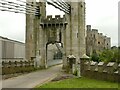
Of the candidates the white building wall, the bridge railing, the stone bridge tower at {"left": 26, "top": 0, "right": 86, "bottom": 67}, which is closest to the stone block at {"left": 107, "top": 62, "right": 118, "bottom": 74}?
the bridge railing

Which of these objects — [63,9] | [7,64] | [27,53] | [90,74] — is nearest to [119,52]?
[90,74]

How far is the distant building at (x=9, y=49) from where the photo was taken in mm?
41713

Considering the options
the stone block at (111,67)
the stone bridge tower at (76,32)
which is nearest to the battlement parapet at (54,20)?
the stone bridge tower at (76,32)

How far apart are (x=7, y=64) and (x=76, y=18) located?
16667 mm

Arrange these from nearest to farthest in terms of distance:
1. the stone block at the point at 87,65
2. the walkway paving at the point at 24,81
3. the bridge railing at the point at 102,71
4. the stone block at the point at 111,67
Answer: the bridge railing at the point at 102,71, the stone block at the point at 111,67, the walkway paving at the point at 24,81, the stone block at the point at 87,65

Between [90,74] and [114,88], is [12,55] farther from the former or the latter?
[114,88]

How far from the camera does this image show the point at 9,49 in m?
45.4

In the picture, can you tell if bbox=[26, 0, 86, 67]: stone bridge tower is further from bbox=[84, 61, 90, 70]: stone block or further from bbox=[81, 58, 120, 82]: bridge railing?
bbox=[81, 58, 120, 82]: bridge railing

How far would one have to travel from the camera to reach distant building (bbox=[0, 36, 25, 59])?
41713mm

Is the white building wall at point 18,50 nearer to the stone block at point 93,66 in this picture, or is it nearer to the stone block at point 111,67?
the stone block at point 93,66

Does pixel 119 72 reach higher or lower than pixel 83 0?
lower

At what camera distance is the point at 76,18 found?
48.0m

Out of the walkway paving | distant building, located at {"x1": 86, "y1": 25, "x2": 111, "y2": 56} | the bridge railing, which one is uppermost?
distant building, located at {"x1": 86, "y1": 25, "x2": 111, "y2": 56}

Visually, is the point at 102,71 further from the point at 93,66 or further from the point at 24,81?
the point at 24,81
